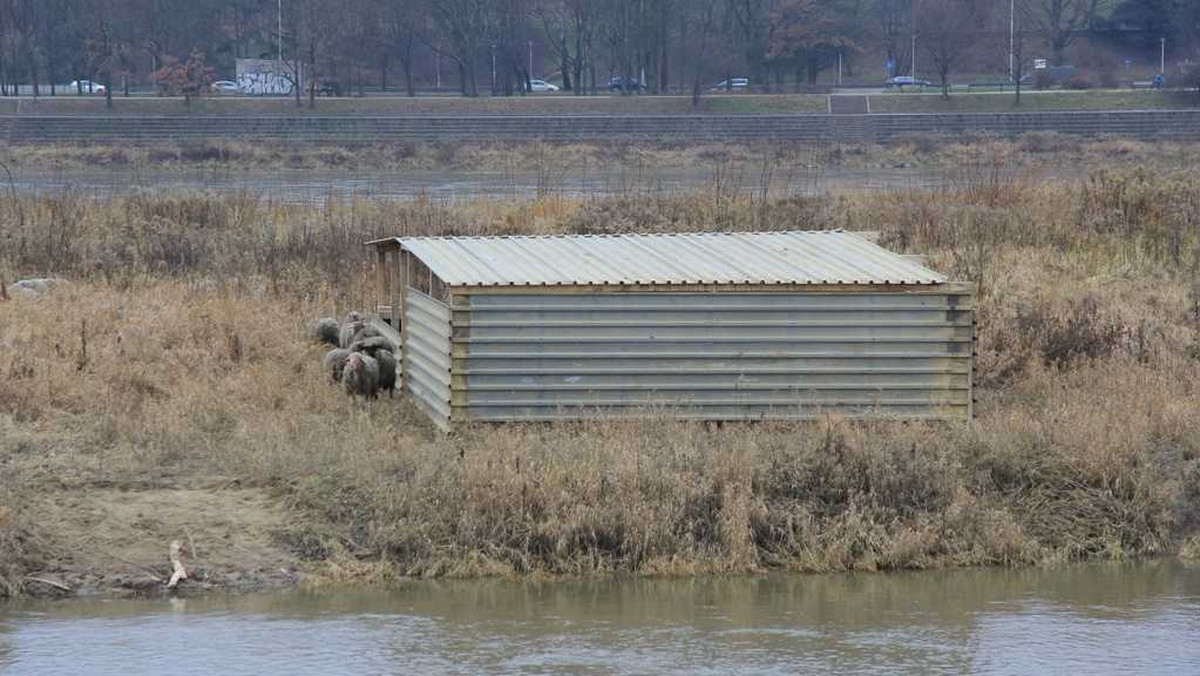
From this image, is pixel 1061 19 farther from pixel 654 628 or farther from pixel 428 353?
pixel 654 628

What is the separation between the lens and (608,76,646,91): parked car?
86938mm

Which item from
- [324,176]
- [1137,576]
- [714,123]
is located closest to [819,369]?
[1137,576]

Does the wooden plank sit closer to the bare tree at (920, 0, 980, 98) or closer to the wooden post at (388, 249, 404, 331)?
the wooden post at (388, 249, 404, 331)

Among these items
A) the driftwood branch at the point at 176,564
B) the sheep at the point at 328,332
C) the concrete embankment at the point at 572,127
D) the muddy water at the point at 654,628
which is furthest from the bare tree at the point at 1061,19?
the driftwood branch at the point at 176,564

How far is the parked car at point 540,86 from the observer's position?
93.1 metres

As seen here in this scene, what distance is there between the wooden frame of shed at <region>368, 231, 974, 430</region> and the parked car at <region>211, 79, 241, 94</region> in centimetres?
7530

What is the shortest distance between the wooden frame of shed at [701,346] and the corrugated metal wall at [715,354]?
0.01 m

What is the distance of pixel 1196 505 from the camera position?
12867mm

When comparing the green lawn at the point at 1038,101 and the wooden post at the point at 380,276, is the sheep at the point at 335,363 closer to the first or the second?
the wooden post at the point at 380,276

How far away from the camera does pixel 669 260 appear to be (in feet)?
46.4

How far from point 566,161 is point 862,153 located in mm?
11133

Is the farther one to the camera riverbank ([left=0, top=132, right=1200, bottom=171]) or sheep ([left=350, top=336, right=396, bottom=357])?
riverbank ([left=0, top=132, right=1200, bottom=171])

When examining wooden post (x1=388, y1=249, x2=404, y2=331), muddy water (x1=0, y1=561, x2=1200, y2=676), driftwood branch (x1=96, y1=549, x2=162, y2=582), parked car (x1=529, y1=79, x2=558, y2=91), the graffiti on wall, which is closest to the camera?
muddy water (x1=0, y1=561, x2=1200, y2=676)

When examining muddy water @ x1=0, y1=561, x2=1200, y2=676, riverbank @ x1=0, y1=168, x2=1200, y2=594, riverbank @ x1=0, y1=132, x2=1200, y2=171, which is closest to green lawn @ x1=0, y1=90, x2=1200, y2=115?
riverbank @ x1=0, y1=132, x2=1200, y2=171
